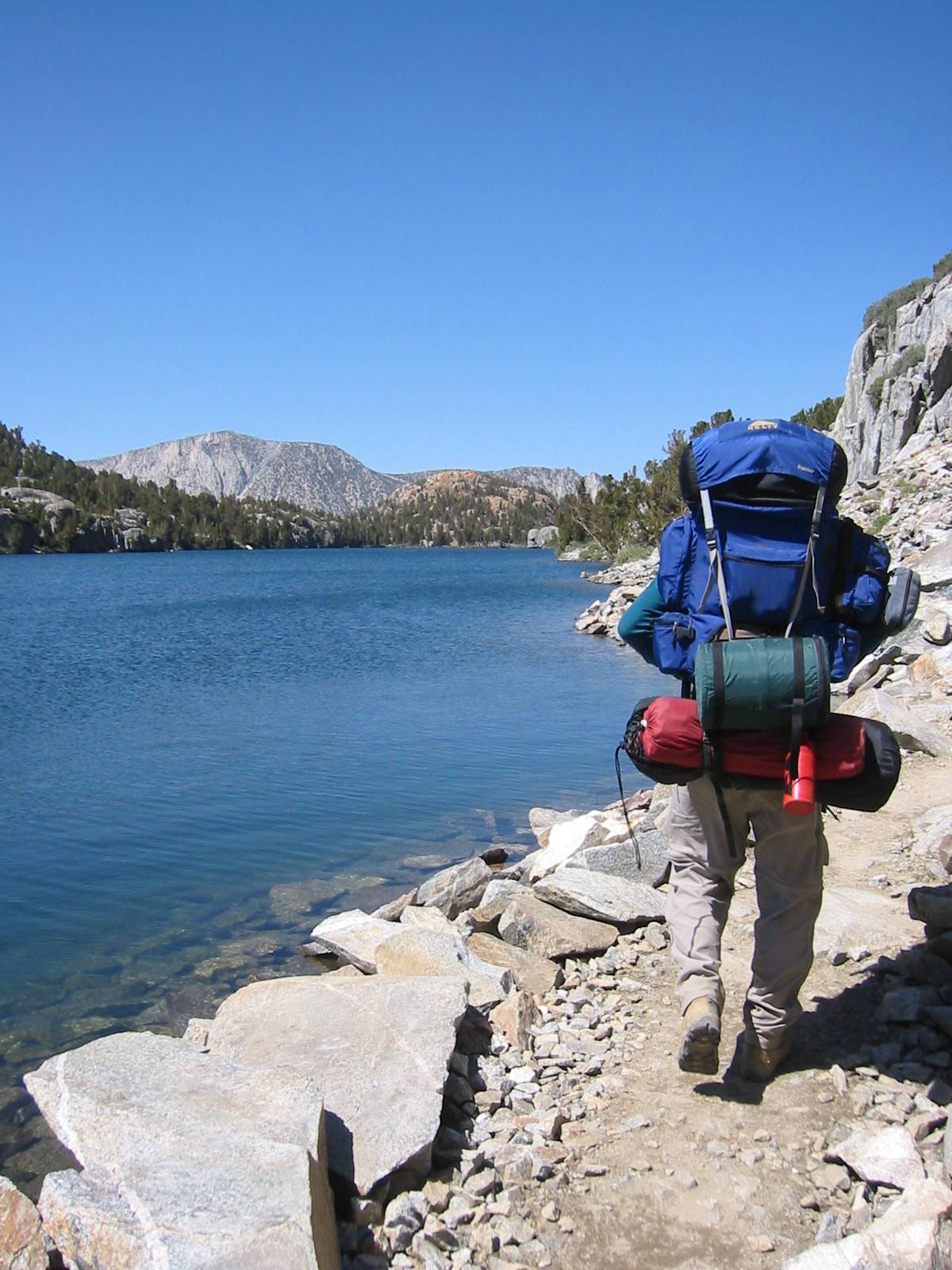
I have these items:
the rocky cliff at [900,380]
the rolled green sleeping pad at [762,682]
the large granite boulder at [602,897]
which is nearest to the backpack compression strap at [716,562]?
the rolled green sleeping pad at [762,682]

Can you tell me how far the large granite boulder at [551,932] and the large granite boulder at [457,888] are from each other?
175cm

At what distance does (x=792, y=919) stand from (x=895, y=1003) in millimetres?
→ 1088

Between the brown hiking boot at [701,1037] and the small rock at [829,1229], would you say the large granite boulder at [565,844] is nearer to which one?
the brown hiking boot at [701,1037]

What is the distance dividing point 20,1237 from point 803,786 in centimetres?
343

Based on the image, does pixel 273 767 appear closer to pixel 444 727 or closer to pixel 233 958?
pixel 444 727

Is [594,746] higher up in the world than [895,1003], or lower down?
lower down

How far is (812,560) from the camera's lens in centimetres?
428

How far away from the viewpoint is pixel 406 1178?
427 centimetres

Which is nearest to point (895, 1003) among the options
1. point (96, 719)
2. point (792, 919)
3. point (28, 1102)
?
point (792, 919)

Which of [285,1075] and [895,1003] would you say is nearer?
[285,1075]

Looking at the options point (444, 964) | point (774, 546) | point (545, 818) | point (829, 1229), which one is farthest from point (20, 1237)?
point (545, 818)

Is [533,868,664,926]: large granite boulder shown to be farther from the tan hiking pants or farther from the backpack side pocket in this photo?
the backpack side pocket

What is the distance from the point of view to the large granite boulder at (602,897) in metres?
7.20

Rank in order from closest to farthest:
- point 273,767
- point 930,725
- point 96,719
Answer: point 930,725 → point 273,767 → point 96,719
